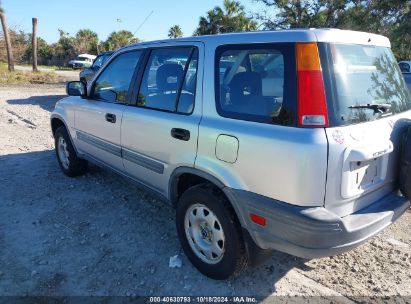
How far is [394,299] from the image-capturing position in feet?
9.02

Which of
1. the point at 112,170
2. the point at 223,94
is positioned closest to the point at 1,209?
the point at 112,170

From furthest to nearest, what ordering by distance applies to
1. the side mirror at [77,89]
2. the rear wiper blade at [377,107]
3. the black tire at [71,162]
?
the black tire at [71,162], the side mirror at [77,89], the rear wiper blade at [377,107]

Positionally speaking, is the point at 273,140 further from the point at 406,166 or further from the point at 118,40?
the point at 118,40

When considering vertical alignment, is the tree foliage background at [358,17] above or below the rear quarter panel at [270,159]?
above

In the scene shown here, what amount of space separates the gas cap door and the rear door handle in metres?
0.35

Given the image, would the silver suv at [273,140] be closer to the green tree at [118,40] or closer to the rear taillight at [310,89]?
the rear taillight at [310,89]

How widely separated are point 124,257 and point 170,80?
1651 mm

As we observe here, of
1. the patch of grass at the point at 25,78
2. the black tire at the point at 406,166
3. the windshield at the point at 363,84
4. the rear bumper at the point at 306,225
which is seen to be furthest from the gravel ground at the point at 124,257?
the patch of grass at the point at 25,78

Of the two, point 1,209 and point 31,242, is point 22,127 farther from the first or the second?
point 31,242

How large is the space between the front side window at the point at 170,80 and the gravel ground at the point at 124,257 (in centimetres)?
133

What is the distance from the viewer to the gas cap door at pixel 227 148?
2.49 meters

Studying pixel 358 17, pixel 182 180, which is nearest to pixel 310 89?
pixel 182 180

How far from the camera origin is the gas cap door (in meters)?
2.49

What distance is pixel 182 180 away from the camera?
3184 mm
